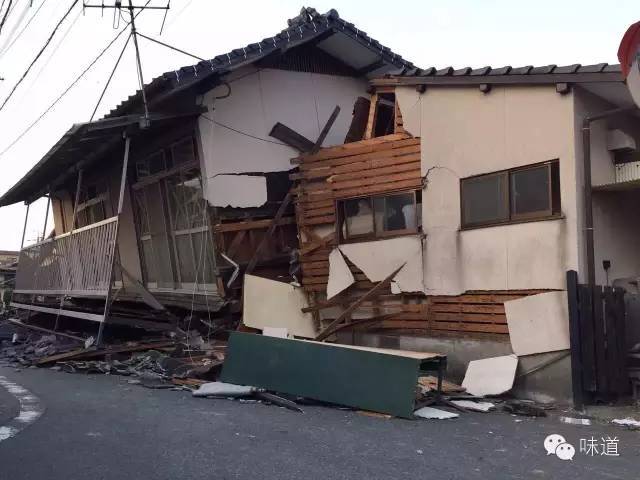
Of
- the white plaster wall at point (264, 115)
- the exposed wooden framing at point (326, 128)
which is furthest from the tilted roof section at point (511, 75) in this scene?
the white plaster wall at point (264, 115)

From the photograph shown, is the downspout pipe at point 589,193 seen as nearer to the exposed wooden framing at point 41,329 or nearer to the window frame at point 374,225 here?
the window frame at point 374,225

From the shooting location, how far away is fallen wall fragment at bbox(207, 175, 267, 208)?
10.9 meters

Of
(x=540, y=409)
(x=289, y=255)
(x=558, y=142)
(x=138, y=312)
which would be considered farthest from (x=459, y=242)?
(x=138, y=312)

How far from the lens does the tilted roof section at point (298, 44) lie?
991 cm

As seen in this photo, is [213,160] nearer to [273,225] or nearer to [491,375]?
[273,225]

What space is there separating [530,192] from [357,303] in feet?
10.4

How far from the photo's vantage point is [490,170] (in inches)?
338

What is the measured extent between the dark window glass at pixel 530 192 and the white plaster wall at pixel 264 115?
4.54 m

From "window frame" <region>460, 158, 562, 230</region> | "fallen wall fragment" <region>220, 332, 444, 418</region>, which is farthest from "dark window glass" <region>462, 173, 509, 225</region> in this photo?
"fallen wall fragment" <region>220, 332, 444, 418</region>

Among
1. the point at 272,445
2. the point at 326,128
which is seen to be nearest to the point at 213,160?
the point at 326,128

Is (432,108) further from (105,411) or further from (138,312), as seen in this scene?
(138,312)

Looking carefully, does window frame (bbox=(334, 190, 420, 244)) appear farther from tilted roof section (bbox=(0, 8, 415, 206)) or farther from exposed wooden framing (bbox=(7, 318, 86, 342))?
exposed wooden framing (bbox=(7, 318, 86, 342))

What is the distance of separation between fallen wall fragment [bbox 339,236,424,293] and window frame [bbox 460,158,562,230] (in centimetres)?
93

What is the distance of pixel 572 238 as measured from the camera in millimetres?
7711
